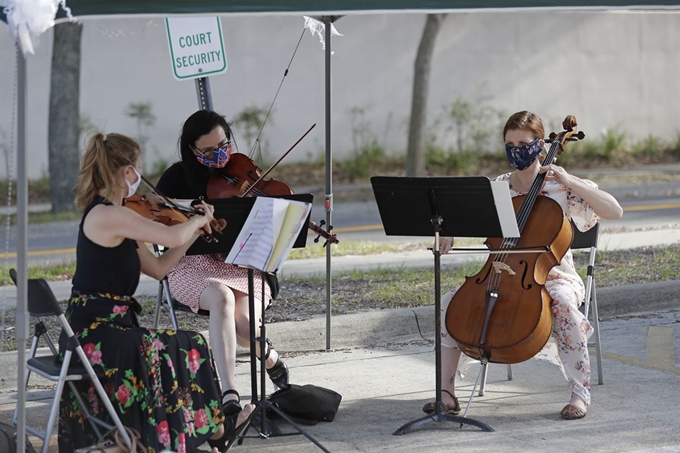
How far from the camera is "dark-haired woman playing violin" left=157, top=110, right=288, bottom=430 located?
484 cm

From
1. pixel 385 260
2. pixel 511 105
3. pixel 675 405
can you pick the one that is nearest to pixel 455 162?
pixel 511 105

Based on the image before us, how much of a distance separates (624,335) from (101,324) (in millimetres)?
3542

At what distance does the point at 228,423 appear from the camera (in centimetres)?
454

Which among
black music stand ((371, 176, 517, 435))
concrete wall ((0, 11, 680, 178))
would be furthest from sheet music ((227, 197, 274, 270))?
concrete wall ((0, 11, 680, 178))

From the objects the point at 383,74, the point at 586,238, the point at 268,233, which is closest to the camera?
the point at 268,233

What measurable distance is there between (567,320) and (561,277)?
Answer: 269 mm

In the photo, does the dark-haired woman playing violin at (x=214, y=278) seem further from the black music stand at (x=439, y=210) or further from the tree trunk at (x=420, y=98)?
the tree trunk at (x=420, y=98)

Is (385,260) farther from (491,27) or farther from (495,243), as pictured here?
(491,27)

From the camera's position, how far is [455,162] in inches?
642

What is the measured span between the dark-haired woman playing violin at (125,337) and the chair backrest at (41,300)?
181 mm

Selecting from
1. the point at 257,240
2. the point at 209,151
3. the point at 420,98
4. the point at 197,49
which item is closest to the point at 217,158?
the point at 209,151

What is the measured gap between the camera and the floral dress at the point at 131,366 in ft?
13.6

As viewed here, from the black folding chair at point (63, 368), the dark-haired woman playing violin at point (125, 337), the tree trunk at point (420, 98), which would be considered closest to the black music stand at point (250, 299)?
the dark-haired woman playing violin at point (125, 337)

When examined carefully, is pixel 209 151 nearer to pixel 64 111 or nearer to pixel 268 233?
pixel 268 233
